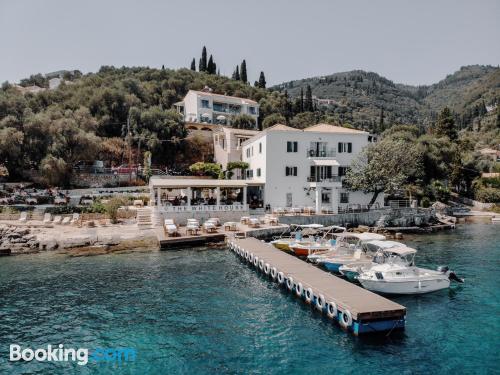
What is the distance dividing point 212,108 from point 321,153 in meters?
43.5

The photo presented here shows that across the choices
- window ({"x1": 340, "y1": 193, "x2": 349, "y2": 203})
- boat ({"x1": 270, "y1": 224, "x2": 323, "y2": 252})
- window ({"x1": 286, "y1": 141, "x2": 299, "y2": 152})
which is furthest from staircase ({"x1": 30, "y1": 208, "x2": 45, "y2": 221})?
window ({"x1": 340, "y1": 193, "x2": 349, "y2": 203})

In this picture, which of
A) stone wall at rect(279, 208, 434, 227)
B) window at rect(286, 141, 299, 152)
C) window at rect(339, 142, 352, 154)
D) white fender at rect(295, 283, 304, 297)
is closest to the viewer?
white fender at rect(295, 283, 304, 297)

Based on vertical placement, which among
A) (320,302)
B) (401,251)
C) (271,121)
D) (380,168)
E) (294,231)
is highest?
(271,121)

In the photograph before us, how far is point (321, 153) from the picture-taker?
46.1 metres

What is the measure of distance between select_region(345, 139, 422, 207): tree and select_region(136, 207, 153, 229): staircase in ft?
75.1

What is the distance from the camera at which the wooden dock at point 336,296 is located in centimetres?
1550

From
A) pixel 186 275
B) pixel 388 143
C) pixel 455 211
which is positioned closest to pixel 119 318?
pixel 186 275

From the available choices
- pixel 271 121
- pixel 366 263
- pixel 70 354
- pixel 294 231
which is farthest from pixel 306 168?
pixel 271 121

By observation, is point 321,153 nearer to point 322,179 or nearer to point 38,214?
point 322,179

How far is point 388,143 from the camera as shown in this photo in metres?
45.9

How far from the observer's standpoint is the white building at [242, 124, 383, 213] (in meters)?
44.6

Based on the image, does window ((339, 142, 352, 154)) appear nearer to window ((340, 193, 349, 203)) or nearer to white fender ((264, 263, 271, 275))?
window ((340, 193, 349, 203))

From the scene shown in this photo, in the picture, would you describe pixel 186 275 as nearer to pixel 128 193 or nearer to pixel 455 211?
pixel 128 193

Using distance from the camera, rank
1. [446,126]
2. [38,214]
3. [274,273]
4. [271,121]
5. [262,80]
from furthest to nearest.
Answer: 1. [262,80]
2. [271,121]
3. [446,126]
4. [38,214]
5. [274,273]
